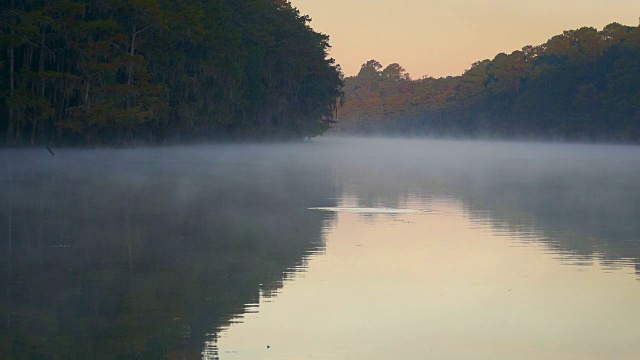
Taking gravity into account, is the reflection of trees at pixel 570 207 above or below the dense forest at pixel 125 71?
below

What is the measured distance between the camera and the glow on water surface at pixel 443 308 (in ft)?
23.6

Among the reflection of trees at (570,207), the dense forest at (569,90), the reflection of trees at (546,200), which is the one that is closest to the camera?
the reflection of trees at (570,207)

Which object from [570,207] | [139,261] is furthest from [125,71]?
[139,261]

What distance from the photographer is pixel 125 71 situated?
54906 millimetres

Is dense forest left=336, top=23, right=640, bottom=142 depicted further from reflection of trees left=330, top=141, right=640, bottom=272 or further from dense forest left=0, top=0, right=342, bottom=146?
reflection of trees left=330, top=141, right=640, bottom=272

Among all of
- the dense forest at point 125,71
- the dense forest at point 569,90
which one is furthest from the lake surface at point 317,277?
the dense forest at point 569,90

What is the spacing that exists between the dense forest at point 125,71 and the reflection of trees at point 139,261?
87.4 ft

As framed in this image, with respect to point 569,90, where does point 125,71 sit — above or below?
below

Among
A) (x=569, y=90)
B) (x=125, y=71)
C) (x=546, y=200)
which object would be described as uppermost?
(x=569, y=90)

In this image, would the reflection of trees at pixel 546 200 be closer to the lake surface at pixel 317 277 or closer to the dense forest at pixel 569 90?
the lake surface at pixel 317 277

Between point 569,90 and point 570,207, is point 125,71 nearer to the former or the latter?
point 570,207

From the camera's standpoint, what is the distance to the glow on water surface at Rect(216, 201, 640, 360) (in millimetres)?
7180

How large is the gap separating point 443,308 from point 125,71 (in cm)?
4801

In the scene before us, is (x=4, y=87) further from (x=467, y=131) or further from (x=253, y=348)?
(x=467, y=131)
